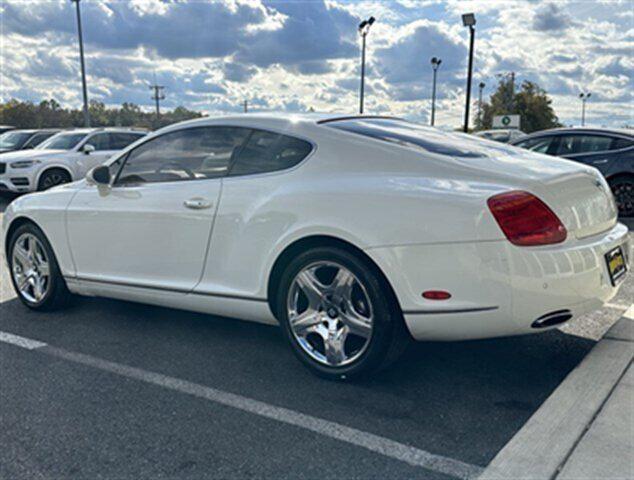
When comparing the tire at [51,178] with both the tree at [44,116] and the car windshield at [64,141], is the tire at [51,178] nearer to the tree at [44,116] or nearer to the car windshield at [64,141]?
the car windshield at [64,141]

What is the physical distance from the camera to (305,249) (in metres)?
3.47

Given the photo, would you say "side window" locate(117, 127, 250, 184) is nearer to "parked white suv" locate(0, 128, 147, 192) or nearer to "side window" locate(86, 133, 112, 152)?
"parked white suv" locate(0, 128, 147, 192)

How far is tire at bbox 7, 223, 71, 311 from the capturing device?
4.86m

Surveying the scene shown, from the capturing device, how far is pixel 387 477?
2527 millimetres

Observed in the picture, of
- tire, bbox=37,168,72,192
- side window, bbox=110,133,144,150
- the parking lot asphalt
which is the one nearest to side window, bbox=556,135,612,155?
the parking lot asphalt

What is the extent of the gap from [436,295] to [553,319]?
60cm

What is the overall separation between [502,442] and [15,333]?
3.48 m

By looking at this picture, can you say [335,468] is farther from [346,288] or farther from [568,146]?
[568,146]

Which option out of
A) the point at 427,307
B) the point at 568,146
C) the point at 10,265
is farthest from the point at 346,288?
the point at 568,146

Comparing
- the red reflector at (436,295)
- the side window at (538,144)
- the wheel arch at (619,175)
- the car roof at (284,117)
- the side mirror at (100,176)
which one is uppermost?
the car roof at (284,117)

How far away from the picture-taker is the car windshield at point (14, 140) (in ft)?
55.3

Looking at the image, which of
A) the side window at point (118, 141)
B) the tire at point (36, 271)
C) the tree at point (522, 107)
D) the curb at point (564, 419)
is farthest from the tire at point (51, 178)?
the tree at point (522, 107)

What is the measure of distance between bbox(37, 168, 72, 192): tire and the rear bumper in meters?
11.6

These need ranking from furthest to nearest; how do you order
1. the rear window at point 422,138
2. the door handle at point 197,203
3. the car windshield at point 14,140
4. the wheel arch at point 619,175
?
the car windshield at point 14,140 → the wheel arch at point 619,175 → the door handle at point 197,203 → the rear window at point 422,138
